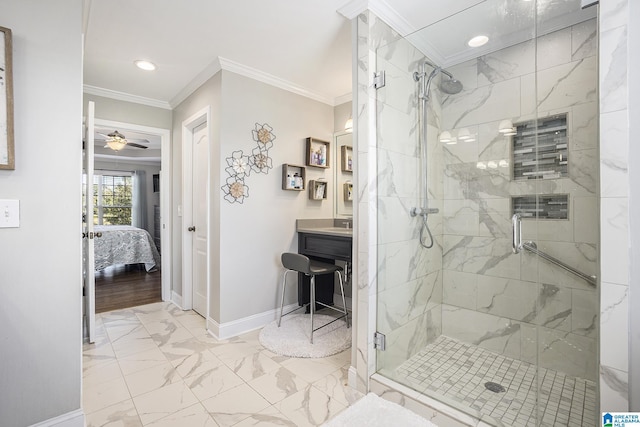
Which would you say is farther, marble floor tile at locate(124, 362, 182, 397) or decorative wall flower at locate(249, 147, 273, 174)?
decorative wall flower at locate(249, 147, 273, 174)

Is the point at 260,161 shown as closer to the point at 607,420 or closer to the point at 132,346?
the point at 132,346

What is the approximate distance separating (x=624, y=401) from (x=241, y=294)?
8.18ft

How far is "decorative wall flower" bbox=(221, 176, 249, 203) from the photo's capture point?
268 centimetres

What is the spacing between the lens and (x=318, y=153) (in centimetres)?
336

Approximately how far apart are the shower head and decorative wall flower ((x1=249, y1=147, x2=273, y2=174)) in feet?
5.38

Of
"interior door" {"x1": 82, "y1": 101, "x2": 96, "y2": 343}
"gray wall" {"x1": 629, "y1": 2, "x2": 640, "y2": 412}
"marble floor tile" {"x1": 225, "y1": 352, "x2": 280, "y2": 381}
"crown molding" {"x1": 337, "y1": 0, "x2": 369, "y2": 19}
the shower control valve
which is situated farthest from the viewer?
"interior door" {"x1": 82, "y1": 101, "x2": 96, "y2": 343}

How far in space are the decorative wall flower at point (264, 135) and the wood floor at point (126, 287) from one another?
243 cm

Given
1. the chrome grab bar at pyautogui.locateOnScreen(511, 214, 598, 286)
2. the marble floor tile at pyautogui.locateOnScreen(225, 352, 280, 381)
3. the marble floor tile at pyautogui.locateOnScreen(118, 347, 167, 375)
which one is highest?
the chrome grab bar at pyautogui.locateOnScreen(511, 214, 598, 286)

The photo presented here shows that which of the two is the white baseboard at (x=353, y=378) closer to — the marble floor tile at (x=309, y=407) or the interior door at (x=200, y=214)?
the marble floor tile at (x=309, y=407)

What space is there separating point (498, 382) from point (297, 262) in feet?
5.36

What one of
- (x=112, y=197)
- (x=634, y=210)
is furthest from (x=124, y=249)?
(x=634, y=210)

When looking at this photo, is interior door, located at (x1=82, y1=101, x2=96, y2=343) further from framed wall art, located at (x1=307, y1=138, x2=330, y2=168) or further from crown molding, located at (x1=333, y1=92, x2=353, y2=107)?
crown molding, located at (x1=333, y1=92, x2=353, y2=107)

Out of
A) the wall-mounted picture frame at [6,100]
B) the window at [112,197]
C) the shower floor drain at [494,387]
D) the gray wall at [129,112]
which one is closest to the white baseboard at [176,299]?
the gray wall at [129,112]

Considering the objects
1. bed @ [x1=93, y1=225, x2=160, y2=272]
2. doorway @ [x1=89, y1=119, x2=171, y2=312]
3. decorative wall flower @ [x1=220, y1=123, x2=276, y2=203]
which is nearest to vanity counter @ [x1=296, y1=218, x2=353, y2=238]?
decorative wall flower @ [x1=220, y1=123, x2=276, y2=203]
